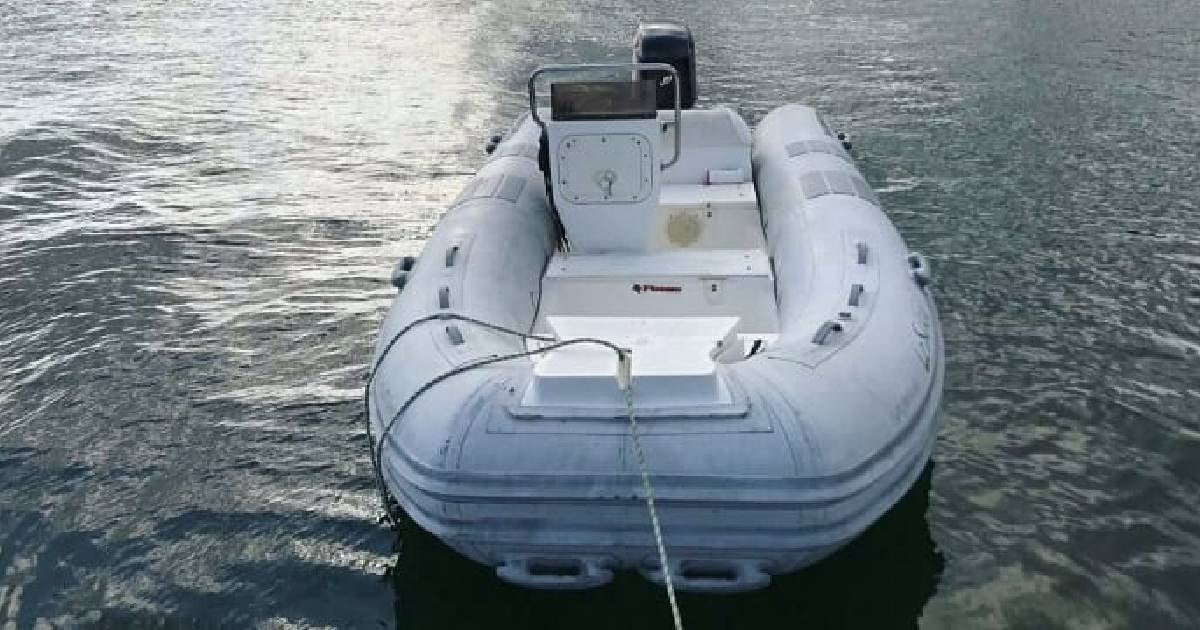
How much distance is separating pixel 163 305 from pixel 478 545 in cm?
473

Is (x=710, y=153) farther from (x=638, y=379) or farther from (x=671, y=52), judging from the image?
(x=638, y=379)

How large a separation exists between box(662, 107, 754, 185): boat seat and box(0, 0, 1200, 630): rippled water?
1.78 metres

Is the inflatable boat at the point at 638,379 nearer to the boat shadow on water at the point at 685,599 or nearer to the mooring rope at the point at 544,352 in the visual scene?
the mooring rope at the point at 544,352

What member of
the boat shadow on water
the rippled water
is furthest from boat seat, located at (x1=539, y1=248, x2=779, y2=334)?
the boat shadow on water

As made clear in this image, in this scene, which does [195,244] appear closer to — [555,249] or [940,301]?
[555,249]

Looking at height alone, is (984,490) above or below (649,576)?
below

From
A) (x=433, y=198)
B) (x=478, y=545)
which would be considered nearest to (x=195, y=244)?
Result: (x=433, y=198)

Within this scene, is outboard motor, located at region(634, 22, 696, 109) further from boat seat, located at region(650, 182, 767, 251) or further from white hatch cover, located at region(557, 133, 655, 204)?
white hatch cover, located at region(557, 133, 655, 204)

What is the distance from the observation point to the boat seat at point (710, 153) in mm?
7969

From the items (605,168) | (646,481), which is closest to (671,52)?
(605,168)

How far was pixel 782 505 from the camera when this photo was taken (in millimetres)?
4012

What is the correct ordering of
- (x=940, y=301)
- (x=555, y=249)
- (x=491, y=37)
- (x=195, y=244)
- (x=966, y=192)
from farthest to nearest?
(x=491, y=37), (x=966, y=192), (x=195, y=244), (x=940, y=301), (x=555, y=249)

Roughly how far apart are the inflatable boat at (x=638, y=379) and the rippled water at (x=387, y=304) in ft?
2.49

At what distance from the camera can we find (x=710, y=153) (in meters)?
7.97
